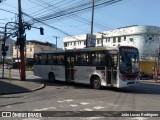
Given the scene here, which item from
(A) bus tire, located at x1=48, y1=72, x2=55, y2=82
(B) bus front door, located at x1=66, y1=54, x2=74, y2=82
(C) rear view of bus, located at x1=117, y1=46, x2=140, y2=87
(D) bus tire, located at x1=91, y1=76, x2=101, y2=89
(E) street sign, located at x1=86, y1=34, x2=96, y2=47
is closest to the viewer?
(C) rear view of bus, located at x1=117, y1=46, x2=140, y2=87

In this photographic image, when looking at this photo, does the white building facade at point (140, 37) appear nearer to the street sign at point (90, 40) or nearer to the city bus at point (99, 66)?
the street sign at point (90, 40)

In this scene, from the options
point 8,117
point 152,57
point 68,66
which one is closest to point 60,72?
point 68,66

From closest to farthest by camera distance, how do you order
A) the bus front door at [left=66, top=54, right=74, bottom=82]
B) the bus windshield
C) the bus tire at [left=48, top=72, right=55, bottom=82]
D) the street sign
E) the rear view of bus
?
1. the rear view of bus
2. the bus windshield
3. the bus front door at [left=66, top=54, right=74, bottom=82]
4. the bus tire at [left=48, top=72, right=55, bottom=82]
5. the street sign

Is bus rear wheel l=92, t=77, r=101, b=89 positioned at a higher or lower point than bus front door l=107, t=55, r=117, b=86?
lower

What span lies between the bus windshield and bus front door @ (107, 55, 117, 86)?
45cm

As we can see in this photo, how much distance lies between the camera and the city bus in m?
20.5

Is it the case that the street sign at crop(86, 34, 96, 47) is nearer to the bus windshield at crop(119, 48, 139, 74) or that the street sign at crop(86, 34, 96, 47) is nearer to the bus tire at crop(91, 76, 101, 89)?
the bus tire at crop(91, 76, 101, 89)

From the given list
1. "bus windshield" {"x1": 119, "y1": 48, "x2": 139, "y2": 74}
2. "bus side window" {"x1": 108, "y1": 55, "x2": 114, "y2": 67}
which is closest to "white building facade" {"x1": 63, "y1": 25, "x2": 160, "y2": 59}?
"bus windshield" {"x1": 119, "y1": 48, "x2": 139, "y2": 74}

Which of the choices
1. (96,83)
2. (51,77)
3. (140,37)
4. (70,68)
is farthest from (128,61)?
(140,37)

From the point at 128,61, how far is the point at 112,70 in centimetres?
119

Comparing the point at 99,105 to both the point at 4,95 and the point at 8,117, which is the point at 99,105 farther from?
the point at 4,95

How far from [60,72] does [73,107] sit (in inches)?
522

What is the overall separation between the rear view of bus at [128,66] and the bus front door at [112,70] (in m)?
0.41

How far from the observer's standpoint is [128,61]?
2080 cm
